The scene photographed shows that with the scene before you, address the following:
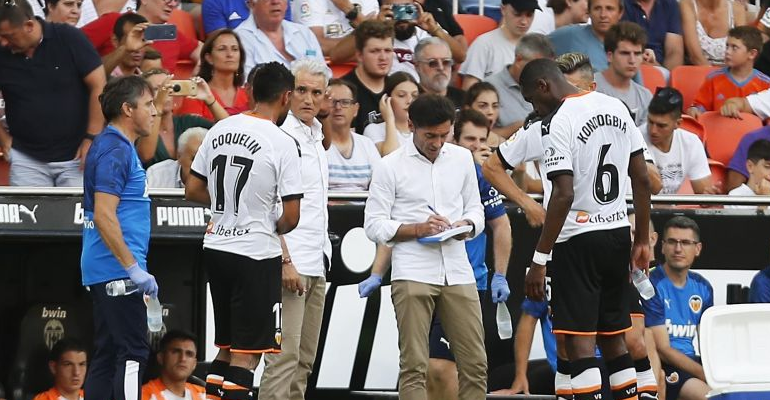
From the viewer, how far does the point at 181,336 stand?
9.54 meters

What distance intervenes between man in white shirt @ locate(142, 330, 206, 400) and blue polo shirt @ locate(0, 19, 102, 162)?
1.56 metres

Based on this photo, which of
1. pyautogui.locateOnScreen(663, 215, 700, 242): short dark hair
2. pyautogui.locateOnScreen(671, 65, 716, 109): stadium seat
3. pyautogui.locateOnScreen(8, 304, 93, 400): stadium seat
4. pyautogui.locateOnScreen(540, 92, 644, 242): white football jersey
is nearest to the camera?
pyautogui.locateOnScreen(540, 92, 644, 242): white football jersey

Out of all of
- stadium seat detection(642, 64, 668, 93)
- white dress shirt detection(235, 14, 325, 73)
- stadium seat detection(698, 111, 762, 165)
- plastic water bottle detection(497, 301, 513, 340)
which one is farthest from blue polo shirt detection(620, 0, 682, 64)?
plastic water bottle detection(497, 301, 513, 340)

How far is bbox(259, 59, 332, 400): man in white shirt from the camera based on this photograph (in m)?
8.52

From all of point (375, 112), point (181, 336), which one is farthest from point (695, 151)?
point (181, 336)

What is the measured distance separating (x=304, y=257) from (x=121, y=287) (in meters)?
1.11

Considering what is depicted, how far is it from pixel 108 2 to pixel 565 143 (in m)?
5.19

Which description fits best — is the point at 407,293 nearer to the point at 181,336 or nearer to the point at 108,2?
the point at 181,336

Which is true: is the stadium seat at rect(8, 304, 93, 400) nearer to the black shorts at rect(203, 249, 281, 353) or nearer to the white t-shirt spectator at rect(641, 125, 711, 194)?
the black shorts at rect(203, 249, 281, 353)

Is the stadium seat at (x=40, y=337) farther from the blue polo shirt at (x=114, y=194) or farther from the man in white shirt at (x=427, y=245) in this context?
the man in white shirt at (x=427, y=245)

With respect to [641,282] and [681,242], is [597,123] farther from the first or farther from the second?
[681,242]

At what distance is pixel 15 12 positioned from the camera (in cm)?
995

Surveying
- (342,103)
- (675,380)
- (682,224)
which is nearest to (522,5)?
(342,103)

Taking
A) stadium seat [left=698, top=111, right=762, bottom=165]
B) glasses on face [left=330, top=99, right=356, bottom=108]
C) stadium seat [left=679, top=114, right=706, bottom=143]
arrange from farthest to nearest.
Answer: stadium seat [left=698, top=111, right=762, bottom=165]
stadium seat [left=679, top=114, right=706, bottom=143]
glasses on face [left=330, top=99, right=356, bottom=108]
